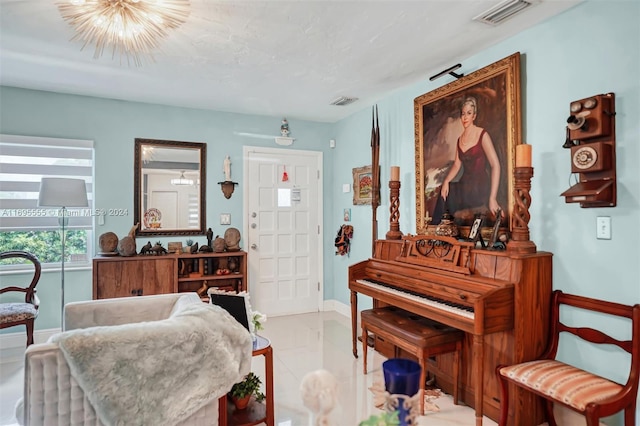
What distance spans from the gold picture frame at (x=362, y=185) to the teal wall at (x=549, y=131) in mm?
209

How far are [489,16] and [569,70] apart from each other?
23.1 inches

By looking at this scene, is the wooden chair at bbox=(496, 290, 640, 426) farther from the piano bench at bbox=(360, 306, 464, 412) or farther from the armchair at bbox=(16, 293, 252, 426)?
the armchair at bbox=(16, 293, 252, 426)

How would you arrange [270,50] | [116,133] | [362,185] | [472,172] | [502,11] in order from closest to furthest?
→ [502,11]
[270,50]
[472,172]
[116,133]
[362,185]

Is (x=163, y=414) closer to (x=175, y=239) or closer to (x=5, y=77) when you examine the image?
(x=175, y=239)

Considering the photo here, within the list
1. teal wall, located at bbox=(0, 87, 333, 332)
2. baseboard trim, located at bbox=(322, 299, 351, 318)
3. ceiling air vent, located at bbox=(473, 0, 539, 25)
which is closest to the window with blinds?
teal wall, located at bbox=(0, 87, 333, 332)

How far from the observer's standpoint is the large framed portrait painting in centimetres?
257

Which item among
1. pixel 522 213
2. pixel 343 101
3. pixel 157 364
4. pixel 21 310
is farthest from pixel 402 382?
pixel 343 101

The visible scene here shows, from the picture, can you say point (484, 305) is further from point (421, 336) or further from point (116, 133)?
point (116, 133)

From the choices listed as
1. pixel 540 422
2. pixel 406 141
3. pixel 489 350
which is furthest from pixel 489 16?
pixel 540 422

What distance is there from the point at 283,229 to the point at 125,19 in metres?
3.03

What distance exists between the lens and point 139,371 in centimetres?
147

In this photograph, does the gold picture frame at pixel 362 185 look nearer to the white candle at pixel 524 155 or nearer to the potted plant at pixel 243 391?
the white candle at pixel 524 155

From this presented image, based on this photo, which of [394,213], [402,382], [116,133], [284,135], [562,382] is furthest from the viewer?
[284,135]

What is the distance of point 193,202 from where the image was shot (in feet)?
14.0
